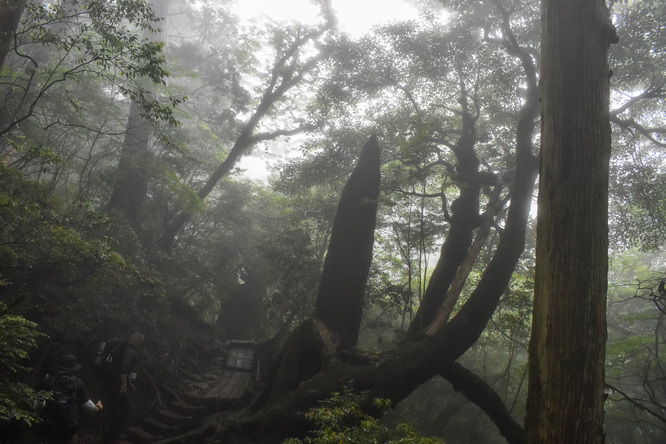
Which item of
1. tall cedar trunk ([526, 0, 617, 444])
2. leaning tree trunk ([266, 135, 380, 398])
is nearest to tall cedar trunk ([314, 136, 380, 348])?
leaning tree trunk ([266, 135, 380, 398])

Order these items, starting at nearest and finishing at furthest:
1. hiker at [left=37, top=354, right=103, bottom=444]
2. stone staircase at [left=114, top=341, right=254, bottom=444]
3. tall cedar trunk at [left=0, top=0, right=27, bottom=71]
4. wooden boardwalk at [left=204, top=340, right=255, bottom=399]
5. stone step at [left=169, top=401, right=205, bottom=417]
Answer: hiker at [left=37, top=354, right=103, bottom=444]
tall cedar trunk at [left=0, top=0, right=27, bottom=71]
stone staircase at [left=114, top=341, right=254, bottom=444]
stone step at [left=169, top=401, right=205, bottom=417]
wooden boardwalk at [left=204, top=340, right=255, bottom=399]

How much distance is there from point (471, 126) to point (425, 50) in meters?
2.85

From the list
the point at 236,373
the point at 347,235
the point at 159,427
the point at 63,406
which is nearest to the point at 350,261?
the point at 347,235

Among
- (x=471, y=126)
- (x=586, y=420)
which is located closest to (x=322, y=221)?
(x=471, y=126)

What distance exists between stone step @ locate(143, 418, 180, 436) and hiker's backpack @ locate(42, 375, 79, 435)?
91.3 inches

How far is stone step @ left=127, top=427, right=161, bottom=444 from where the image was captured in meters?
6.91

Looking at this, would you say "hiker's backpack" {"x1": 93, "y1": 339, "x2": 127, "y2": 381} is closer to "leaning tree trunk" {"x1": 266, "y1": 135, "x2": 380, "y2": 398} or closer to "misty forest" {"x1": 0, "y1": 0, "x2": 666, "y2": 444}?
"misty forest" {"x1": 0, "y1": 0, "x2": 666, "y2": 444}

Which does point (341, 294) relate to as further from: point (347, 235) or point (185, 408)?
point (185, 408)

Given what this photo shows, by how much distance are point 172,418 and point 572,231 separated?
7.95 m

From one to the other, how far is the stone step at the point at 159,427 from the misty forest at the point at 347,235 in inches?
2.6

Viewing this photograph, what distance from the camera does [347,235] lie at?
7.93m

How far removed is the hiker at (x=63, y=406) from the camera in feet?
16.5

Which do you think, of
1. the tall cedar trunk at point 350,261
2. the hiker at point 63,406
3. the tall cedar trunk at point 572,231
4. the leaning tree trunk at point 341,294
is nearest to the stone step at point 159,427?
the hiker at point 63,406

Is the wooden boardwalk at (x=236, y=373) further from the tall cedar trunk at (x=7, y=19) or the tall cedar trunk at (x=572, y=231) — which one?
the tall cedar trunk at (x=7, y=19)
